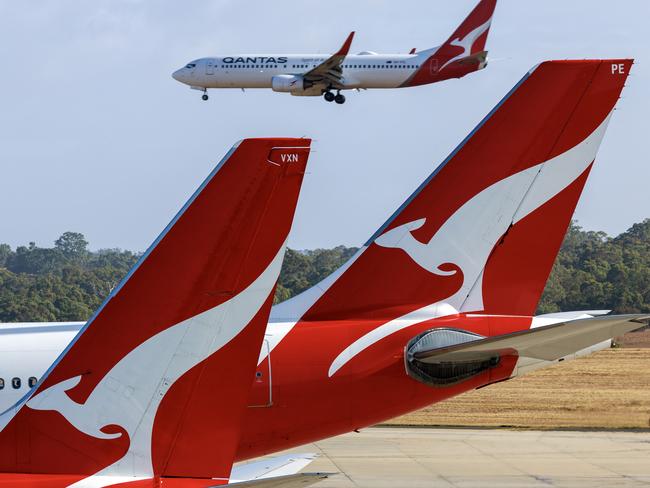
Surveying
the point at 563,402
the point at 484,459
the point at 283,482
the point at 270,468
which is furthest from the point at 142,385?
the point at 563,402

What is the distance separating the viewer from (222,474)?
782 centimetres

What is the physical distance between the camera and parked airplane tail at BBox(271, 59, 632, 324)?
1352cm

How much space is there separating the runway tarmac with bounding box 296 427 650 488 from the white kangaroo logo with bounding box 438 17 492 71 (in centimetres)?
4438

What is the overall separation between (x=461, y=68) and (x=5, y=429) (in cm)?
6118

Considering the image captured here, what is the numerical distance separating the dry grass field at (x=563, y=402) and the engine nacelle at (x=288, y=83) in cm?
2482

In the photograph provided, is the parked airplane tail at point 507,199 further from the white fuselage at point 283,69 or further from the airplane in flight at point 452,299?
the white fuselage at point 283,69

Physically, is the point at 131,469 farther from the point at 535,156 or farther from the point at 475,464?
the point at 475,464

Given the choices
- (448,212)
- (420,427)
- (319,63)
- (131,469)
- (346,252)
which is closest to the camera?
(131,469)

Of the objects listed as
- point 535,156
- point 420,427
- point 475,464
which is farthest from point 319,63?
point 535,156

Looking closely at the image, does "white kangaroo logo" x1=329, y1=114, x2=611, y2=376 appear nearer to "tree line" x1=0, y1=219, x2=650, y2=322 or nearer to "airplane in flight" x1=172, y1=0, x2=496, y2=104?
"tree line" x1=0, y1=219, x2=650, y2=322

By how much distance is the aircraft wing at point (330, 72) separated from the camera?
202 feet

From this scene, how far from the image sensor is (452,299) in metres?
13.5

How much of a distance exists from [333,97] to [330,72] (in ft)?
6.43

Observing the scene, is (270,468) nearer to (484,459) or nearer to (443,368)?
(443,368)
